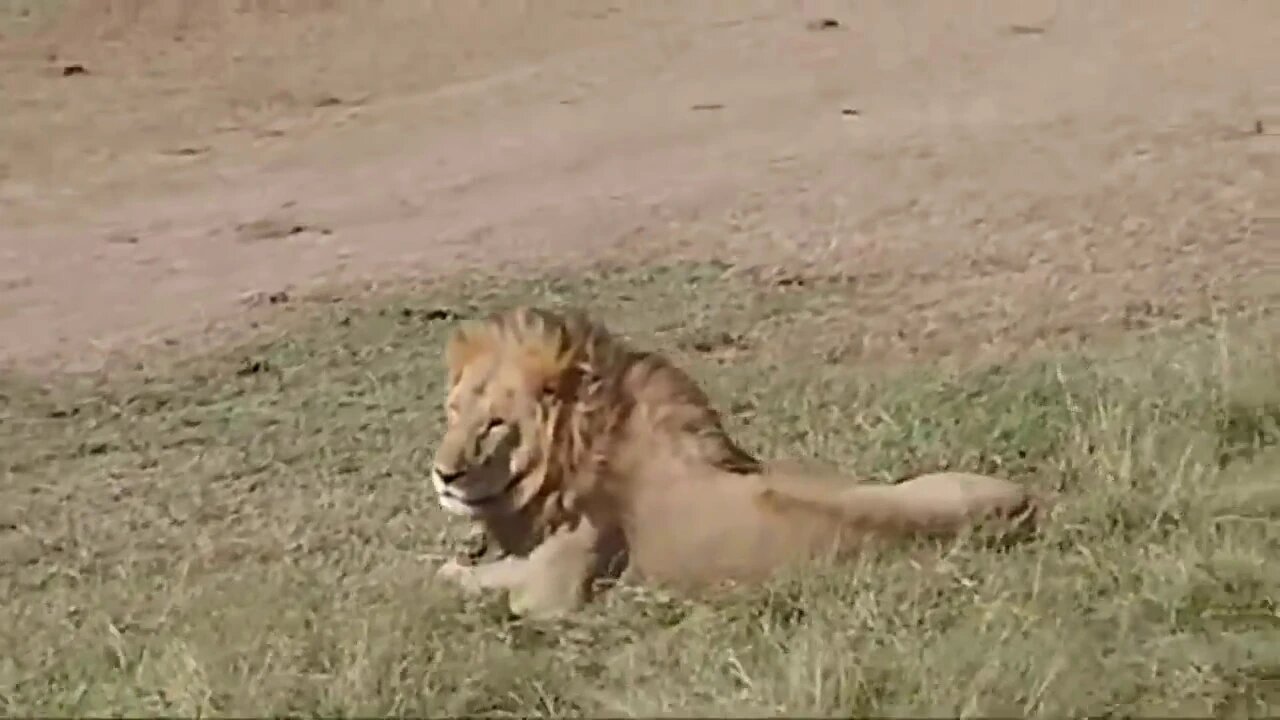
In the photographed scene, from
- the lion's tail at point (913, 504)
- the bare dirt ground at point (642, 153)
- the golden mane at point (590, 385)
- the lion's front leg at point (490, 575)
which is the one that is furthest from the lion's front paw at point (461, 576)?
the bare dirt ground at point (642, 153)

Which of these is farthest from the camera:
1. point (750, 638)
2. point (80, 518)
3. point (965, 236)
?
point (965, 236)

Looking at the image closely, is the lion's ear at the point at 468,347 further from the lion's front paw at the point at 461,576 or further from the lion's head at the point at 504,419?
the lion's front paw at the point at 461,576

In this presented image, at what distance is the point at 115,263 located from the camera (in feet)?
10.3

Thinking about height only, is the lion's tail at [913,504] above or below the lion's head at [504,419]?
below

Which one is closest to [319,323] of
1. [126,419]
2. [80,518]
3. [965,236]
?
[126,419]

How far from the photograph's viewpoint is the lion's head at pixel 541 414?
64.8 inches

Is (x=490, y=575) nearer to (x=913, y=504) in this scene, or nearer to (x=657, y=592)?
(x=657, y=592)

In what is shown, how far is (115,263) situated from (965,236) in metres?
1.27

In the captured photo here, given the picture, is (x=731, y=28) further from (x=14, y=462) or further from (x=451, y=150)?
(x=14, y=462)

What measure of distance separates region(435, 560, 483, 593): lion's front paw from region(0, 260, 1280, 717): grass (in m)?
0.03

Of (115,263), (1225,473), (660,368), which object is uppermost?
(660,368)

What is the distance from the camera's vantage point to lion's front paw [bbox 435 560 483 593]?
1.62 meters

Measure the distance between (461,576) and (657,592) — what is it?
0.17 meters

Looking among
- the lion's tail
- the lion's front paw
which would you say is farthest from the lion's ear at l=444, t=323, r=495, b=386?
the lion's tail
